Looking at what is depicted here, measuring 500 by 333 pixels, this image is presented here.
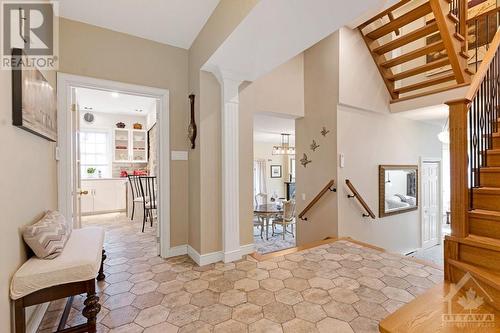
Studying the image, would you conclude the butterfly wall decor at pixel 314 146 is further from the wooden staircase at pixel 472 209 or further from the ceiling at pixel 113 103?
the ceiling at pixel 113 103

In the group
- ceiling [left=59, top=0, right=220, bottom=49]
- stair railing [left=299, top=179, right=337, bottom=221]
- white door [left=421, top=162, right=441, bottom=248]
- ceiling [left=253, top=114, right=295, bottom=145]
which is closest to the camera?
ceiling [left=59, top=0, right=220, bottom=49]

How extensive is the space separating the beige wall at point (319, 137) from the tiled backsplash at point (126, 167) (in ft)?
16.2

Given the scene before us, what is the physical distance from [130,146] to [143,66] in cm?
465

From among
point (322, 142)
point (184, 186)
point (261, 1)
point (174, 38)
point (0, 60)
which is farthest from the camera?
point (322, 142)

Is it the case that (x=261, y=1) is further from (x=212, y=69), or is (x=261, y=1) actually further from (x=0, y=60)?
(x=0, y=60)

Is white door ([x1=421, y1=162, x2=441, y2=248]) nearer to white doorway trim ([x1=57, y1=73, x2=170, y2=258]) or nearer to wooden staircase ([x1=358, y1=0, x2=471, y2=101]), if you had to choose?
wooden staircase ([x1=358, y1=0, x2=471, y2=101])

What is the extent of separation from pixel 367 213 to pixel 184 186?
317 cm

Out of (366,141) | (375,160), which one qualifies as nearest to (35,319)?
(366,141)

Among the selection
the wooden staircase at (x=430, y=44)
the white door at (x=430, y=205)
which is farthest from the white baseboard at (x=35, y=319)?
the white door at (x=430, y=205)

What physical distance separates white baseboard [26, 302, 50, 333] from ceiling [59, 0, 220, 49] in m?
2.64

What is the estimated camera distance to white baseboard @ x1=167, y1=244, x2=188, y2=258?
297 cm

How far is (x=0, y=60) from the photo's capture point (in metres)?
1.27

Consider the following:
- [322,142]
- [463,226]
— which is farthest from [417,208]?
[463,226]

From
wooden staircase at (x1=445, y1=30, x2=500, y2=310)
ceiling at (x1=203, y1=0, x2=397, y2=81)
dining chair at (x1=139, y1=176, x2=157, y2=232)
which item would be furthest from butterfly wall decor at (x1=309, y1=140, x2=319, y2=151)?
dining chair at (x1=139, y1=176, x2=157, y2=232)
